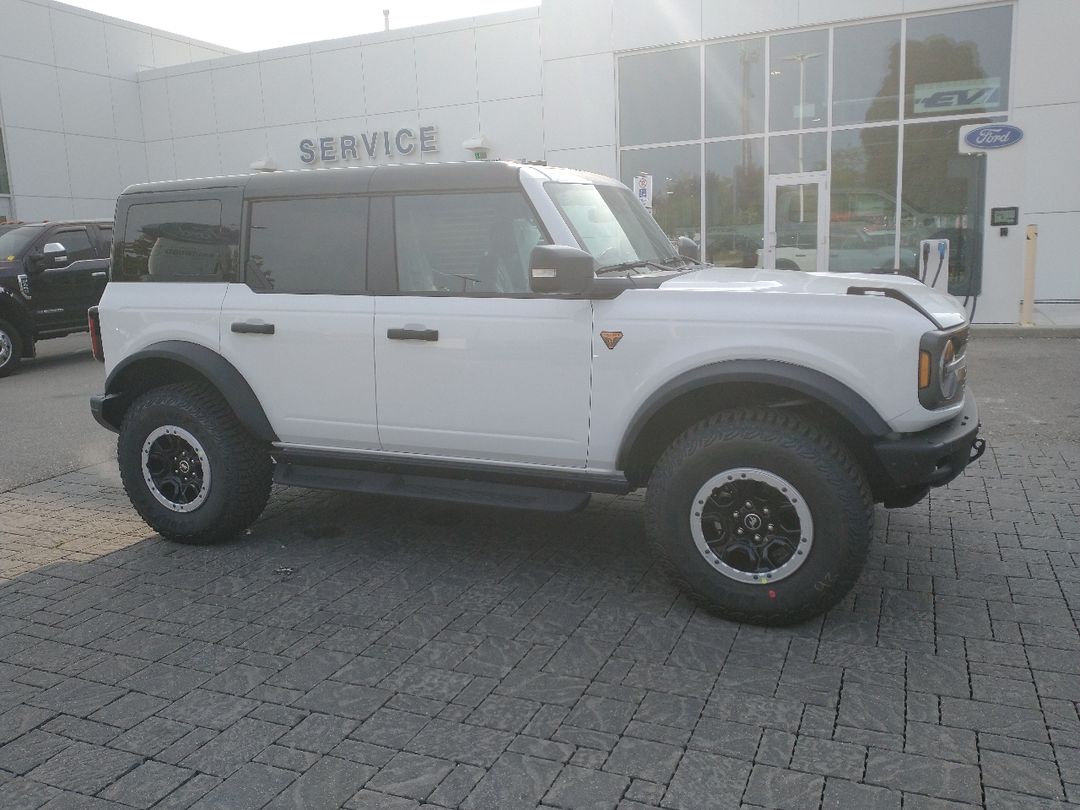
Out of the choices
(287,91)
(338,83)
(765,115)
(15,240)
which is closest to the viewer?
(15,240)

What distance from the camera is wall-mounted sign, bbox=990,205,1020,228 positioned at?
1513cm

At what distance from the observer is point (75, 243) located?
13.8 meters

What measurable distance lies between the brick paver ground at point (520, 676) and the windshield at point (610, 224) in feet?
5.24

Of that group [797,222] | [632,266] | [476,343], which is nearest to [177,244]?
[476,343]

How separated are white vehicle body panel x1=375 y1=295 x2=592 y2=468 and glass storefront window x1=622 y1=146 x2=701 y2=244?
1415cm

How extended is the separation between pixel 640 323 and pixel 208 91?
24.2m

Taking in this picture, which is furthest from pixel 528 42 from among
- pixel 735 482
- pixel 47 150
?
pixel 735 482

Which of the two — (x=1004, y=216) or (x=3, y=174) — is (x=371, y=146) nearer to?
(x=3, y=174)

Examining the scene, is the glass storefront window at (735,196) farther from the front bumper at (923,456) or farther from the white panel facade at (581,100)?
the front bumper at (923,456)

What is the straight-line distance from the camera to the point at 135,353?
515cm

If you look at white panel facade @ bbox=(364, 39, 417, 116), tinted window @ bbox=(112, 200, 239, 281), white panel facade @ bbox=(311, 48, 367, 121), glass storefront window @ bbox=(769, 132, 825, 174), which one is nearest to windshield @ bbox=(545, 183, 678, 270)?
tinted window @ bbox=(112, 200, 239, 281)

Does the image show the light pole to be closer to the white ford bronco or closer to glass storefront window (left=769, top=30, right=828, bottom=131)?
glass storefront window (left=769, top=30, right=828, bottom=131)

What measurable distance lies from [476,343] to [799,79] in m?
14.4

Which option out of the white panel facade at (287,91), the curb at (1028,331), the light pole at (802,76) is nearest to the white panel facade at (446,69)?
the white panel facade at (287,91)
